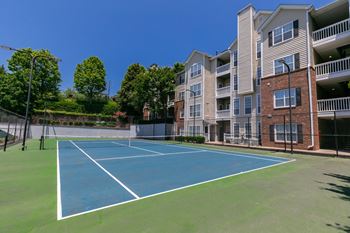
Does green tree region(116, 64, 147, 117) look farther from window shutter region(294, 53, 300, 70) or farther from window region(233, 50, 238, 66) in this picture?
window shutter region(294, 53, 300, 70)

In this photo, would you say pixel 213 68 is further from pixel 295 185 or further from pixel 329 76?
pixel 295 185

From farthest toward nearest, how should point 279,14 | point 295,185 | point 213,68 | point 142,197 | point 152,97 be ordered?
point 152,97 < point 213,68 < point 279,14 < point 295,185 < point 142,197

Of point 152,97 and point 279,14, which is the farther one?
Answer: point 152,97

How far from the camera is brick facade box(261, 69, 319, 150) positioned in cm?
1652

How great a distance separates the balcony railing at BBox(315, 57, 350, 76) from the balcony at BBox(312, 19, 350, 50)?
64.6 inches

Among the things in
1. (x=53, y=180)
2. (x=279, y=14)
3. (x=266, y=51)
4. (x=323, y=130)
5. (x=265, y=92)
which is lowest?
(x=53, y=180)

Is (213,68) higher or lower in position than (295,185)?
higher

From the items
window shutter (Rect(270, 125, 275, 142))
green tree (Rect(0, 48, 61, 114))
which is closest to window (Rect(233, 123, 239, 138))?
window shutter (Rect(270, 125, 275, 142))

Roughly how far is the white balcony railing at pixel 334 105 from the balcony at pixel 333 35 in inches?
189

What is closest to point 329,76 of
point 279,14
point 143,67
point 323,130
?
point 323,130

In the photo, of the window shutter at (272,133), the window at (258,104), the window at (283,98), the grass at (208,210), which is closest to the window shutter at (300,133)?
the window at (283,98)

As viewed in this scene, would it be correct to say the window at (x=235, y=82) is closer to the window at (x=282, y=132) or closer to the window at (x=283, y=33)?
the window at (x=283, y=33)

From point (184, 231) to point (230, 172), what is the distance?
5.16m

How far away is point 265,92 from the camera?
2002 centimetres
